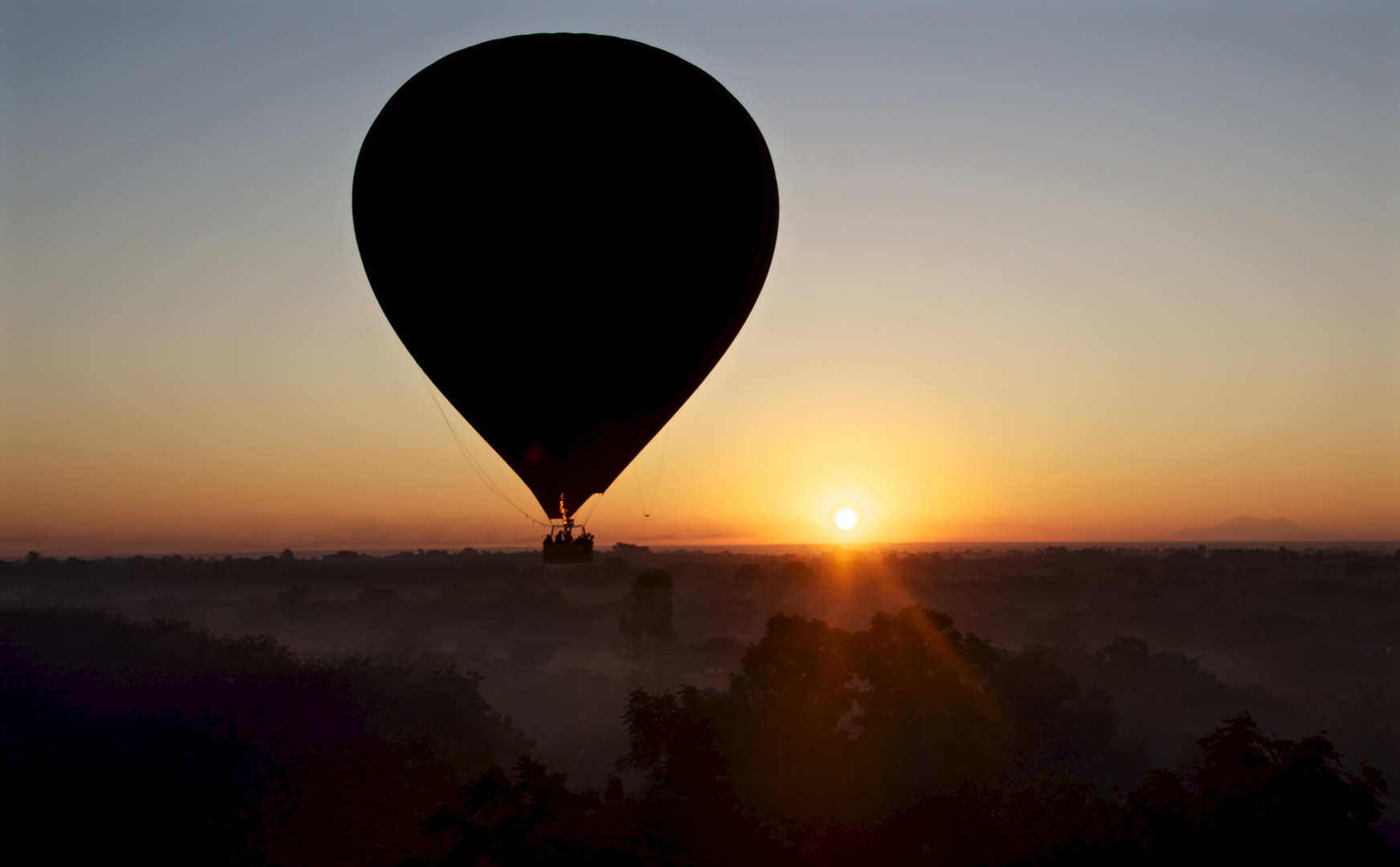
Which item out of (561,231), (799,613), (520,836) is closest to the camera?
(561,231)

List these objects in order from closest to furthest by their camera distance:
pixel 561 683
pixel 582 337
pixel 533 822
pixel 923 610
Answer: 1. pixel 582 337
2. pixel 533 822
3. pixel 923 610
4. pixel 561 683

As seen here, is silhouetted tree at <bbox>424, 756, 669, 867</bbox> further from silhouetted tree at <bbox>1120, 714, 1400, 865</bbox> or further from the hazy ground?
the hazy ground

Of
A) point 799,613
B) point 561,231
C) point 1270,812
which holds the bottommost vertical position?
point 1270,812

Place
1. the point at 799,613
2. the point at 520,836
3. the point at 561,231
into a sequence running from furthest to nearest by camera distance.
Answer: the point at 799,613, the point at 520,836, the point at 561,231

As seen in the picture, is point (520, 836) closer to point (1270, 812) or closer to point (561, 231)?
point (561, 231)

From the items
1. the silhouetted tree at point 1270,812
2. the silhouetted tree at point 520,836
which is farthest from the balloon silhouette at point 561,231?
the silhouetted tree at point 1270,812

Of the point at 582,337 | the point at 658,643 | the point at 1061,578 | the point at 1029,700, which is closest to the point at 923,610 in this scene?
the point at 1029,700

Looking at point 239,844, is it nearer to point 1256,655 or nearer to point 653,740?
point 653,740

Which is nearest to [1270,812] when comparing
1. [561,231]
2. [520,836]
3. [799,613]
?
[520,836]

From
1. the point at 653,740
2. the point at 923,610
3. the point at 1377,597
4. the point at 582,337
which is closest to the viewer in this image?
the point at 582,337
